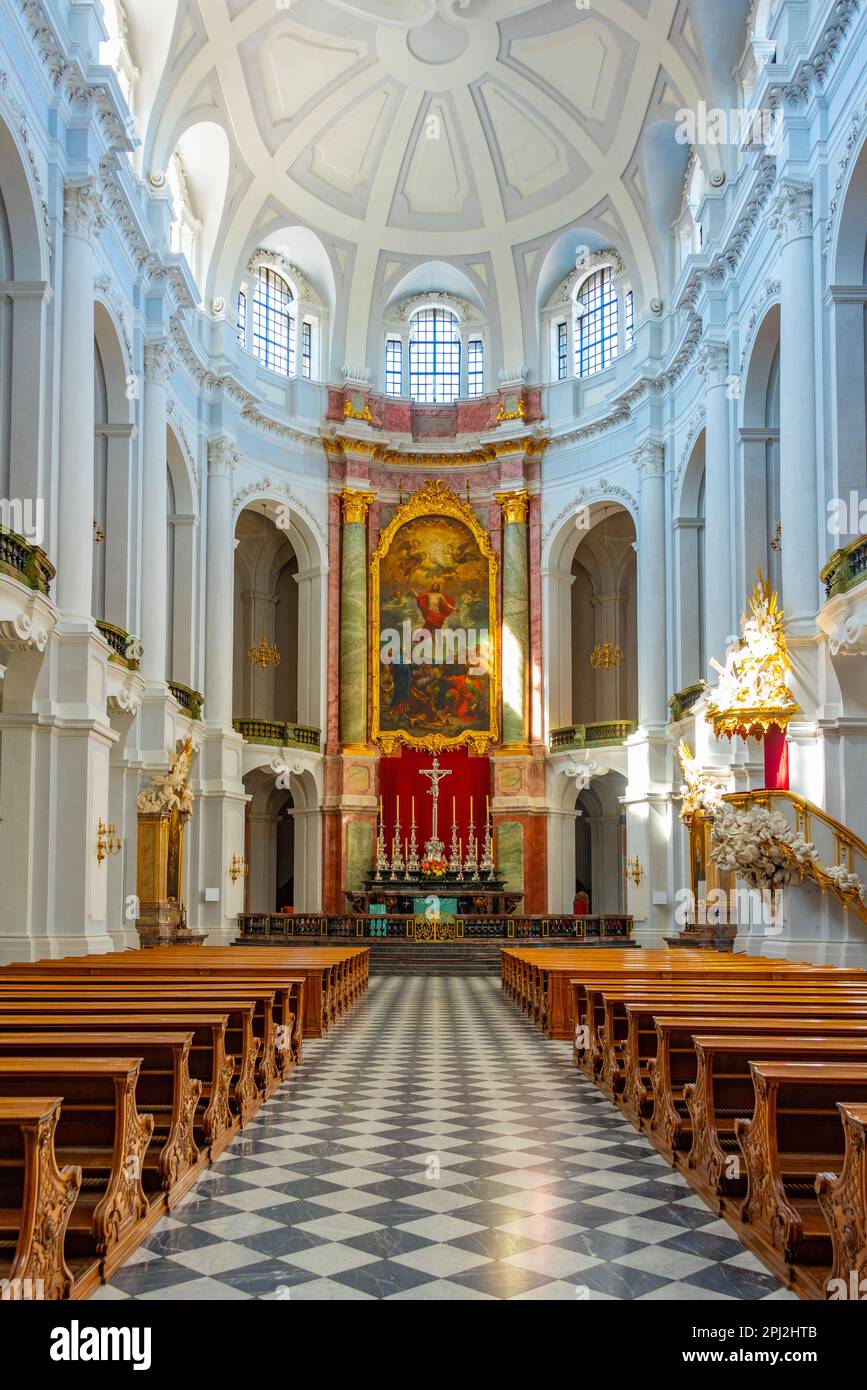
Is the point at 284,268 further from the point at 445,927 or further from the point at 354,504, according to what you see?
the point at 445,927

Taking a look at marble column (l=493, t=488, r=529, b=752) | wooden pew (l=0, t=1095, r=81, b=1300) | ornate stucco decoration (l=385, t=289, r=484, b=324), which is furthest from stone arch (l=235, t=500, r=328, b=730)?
wooden pew (l=0, t=1095, r=81, b=1300)

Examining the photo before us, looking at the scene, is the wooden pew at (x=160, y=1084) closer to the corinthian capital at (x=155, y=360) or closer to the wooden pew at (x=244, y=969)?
the wooden pew at (x=244, y=969)

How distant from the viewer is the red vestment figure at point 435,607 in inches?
1288

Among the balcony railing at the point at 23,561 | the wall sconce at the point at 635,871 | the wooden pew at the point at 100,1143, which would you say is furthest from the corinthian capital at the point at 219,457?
the wooden pew at the point at 100,1143

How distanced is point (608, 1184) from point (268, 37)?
1001 inches

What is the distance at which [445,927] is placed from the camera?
84.6ft

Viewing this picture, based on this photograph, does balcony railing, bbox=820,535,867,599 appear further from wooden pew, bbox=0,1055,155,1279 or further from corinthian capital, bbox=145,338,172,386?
corinthian capital, bbox=145,338,172,386

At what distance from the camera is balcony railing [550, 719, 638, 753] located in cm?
2958

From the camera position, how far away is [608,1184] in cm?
696

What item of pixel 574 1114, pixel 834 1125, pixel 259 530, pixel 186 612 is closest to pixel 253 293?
pixel 259 530

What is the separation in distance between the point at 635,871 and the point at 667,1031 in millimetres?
20526

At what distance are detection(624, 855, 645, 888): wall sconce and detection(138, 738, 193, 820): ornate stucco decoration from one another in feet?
32.4

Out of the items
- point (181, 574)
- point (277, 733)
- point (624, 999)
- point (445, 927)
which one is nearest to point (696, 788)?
point (445, 927)

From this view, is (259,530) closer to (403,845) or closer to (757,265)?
(403,845)
